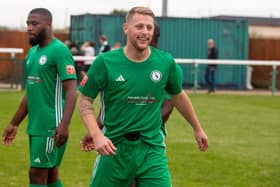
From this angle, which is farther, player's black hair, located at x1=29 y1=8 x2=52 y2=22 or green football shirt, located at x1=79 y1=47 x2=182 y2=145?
player's black hair, located at x1=29 y1=8 x2=52 y2=22

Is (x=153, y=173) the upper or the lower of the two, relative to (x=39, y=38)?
lower

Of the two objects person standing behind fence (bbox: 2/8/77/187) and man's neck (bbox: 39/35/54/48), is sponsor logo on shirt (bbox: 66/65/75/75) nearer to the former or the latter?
person standing behind fence (bbox: 2/8/77/187)

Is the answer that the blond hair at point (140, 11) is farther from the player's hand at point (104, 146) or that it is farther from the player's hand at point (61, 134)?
the player's hand at point (61, 134)

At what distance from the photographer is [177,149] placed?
13984 millimetres

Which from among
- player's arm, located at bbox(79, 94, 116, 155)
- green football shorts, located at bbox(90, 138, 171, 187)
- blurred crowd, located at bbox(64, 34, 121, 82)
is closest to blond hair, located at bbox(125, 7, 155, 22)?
player's arm, located at bbox(79, 94, 116, 155)

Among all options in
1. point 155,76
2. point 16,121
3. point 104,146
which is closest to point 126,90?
point 155,76

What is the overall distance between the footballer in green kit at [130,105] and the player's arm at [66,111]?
4.03ft

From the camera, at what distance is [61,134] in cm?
761

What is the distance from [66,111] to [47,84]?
1.09 feet

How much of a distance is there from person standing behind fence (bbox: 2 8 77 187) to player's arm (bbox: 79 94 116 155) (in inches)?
50.6

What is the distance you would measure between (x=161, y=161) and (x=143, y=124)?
322mm

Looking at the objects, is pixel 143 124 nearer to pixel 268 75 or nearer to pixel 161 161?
pixel 161 161

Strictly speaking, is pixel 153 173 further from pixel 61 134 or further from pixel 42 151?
pixel 42 151

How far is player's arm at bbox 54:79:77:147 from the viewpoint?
7.62 metres
